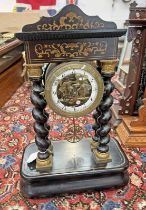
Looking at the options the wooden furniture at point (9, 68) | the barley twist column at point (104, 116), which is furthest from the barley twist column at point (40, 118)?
the wooden furniture at point (9, 68)

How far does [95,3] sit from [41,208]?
2878 mm

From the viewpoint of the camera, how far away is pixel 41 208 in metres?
1.21

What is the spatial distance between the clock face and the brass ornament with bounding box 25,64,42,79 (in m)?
0.05

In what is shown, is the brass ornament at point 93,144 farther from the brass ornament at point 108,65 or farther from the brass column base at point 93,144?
the brass ornament at point 108,65

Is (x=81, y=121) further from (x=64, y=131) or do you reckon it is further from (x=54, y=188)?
(x=54, y=188)

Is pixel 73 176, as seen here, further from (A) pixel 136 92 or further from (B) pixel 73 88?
(A) pixel 136 92

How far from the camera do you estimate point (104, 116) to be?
123 centimetres

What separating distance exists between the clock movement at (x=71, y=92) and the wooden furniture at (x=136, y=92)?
1.04 ft

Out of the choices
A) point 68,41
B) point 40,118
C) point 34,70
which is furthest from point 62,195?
point 68,41

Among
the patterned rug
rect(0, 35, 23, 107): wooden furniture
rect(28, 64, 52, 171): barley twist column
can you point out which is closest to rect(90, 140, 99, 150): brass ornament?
the patterned rug

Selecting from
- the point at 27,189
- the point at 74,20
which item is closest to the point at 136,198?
the point at 27,189

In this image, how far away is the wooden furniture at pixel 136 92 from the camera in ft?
5.16

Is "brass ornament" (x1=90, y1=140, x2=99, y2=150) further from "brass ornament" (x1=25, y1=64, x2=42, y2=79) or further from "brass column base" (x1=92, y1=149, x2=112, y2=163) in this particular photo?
"brass ornament" (x1=25, y1=64, x2=42, y2=79)

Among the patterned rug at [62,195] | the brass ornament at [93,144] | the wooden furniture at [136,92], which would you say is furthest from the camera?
the wooden furniture at [136,92]
